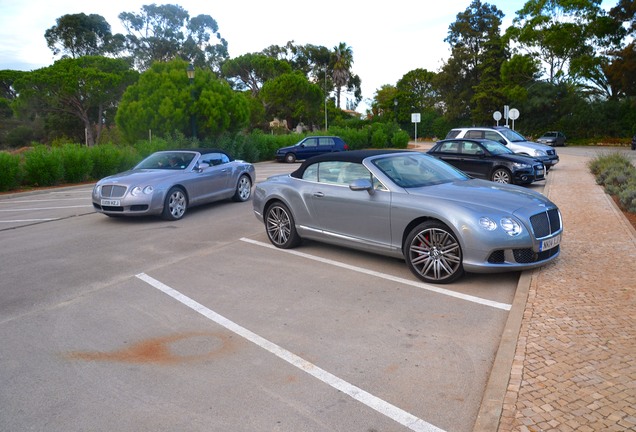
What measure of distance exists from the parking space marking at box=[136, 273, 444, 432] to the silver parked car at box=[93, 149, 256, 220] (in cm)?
500

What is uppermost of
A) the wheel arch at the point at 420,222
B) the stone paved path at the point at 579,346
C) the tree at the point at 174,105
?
the tree at the point at 174,105

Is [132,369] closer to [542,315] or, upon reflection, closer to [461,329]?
[461,329]

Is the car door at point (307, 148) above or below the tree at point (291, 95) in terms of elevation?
below

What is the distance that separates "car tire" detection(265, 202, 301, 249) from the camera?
815 cm

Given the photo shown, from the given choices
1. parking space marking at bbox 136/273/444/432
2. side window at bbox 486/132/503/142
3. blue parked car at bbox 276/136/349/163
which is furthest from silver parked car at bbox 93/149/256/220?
blue parked car at bbox 276/136/349/163

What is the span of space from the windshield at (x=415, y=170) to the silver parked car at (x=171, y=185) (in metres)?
5.35

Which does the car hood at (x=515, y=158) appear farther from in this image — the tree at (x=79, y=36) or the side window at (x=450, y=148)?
the tree at (x=79, y=36)

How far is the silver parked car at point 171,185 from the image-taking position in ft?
35.1

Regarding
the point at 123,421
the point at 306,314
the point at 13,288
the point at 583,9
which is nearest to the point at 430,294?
the point at 306,314

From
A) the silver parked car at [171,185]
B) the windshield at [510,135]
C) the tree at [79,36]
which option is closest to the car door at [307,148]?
the windshield at [510,135]

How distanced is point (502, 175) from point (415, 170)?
8256mm

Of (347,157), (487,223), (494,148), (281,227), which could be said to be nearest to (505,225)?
(487,223)

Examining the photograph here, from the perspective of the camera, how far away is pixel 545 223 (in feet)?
20.8

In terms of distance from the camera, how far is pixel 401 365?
427 centimetres
